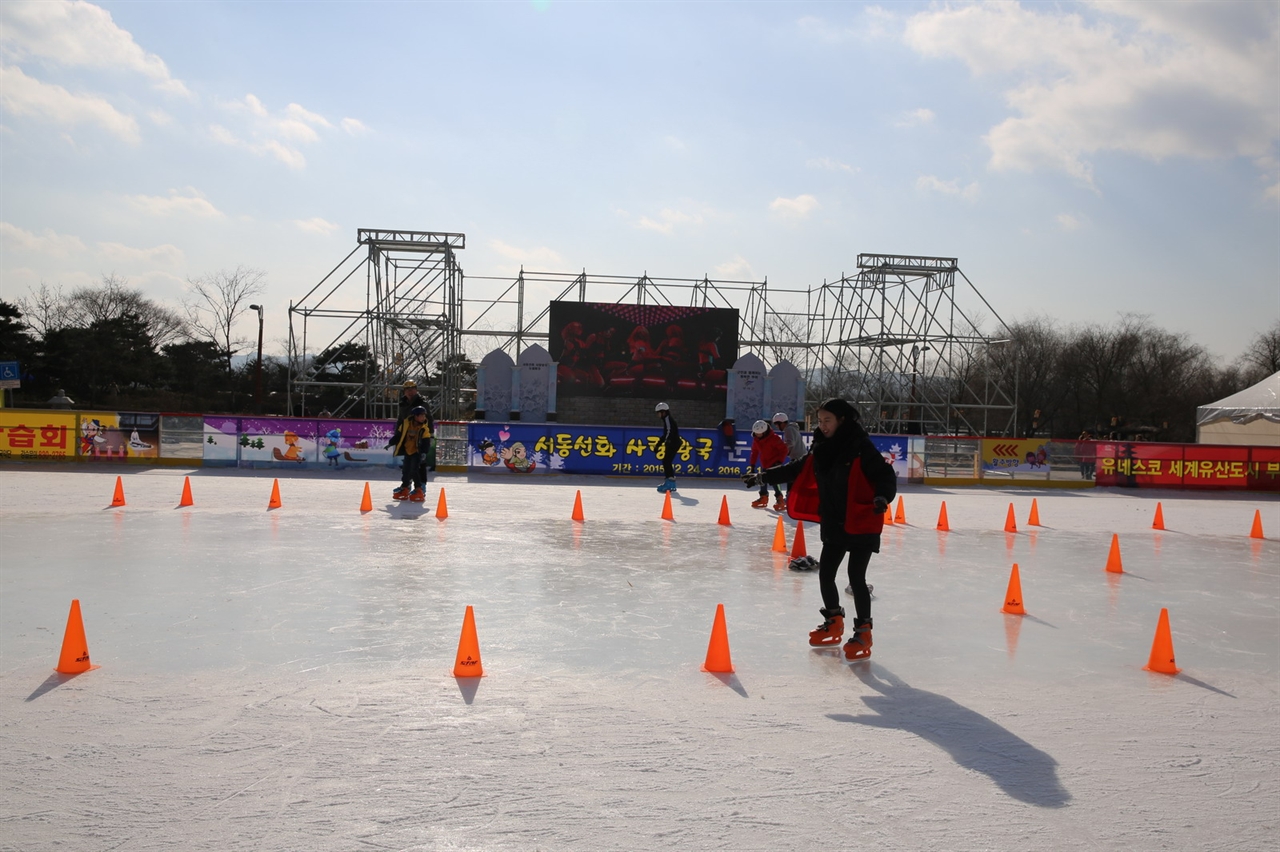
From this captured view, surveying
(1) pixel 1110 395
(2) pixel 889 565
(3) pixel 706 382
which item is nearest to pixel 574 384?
(3) pixel 706 382

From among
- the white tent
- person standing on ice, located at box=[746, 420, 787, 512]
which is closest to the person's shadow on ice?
person standing on ice, located at box=[746, 420, 787, 512]

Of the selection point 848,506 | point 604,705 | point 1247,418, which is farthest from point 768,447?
point 1247,418

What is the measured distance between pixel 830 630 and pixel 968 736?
6.03 ft

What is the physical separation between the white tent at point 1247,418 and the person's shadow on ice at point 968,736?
1318 inches

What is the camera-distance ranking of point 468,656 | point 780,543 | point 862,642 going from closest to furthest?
point 468,656 < point 862,642 < point 780,543

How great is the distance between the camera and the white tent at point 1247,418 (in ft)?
107

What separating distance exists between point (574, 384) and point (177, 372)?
3361 cm

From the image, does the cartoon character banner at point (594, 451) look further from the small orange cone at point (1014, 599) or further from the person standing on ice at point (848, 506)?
the person standing on ice at point (848, 506)

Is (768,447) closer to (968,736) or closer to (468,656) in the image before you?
(468,656)

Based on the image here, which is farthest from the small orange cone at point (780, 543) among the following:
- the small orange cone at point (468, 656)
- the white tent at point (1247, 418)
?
the white tent at point (1247, 418)

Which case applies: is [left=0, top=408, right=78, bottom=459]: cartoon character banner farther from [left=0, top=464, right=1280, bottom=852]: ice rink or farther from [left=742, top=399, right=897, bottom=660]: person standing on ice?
[left=742, top=399, right=897, bottom=660]: person standing on ice

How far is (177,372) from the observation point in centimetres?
5566

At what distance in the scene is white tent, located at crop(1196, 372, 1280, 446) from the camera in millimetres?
32562

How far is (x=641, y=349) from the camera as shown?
34.7 meters
